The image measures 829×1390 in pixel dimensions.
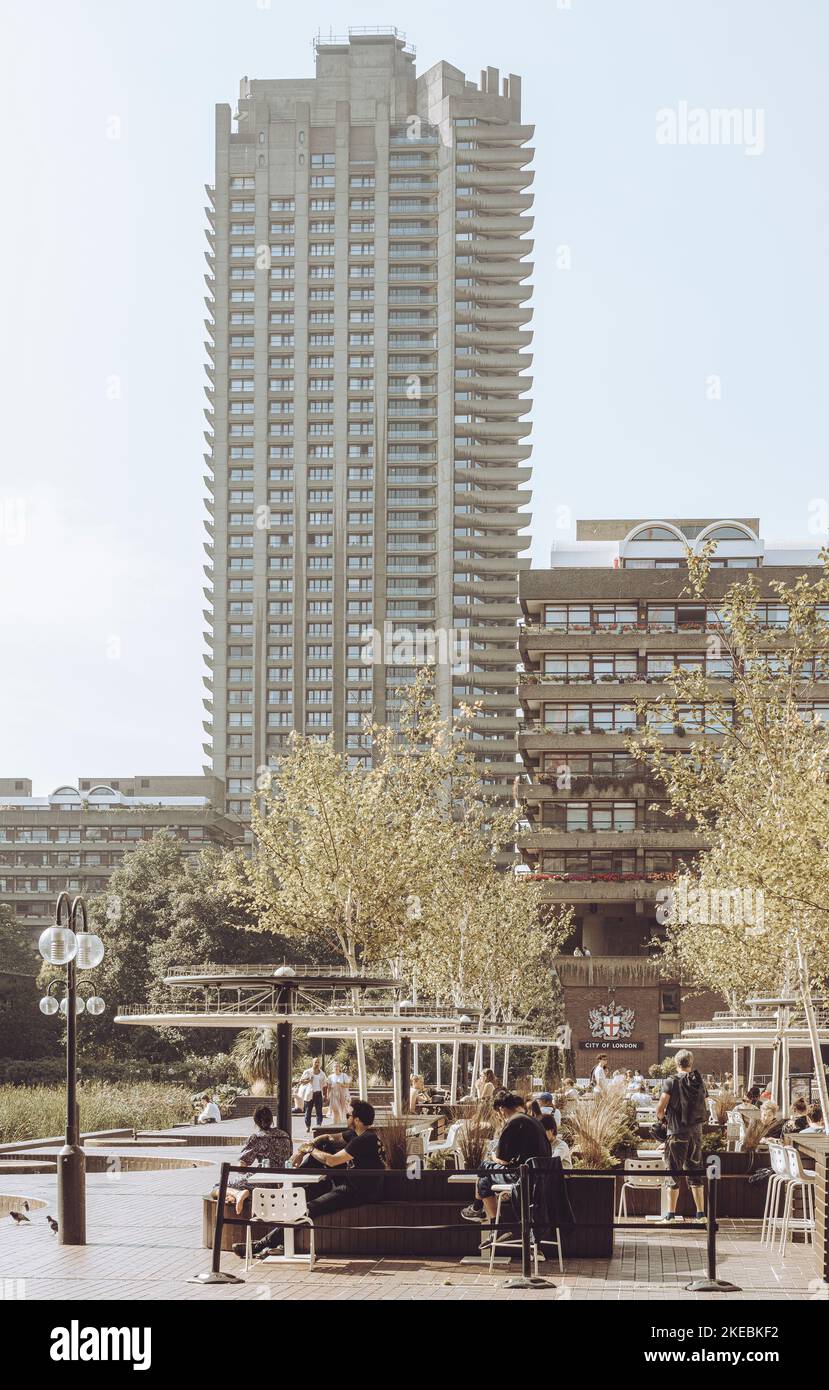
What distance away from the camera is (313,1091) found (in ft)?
115

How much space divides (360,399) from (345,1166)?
142355 millimetres

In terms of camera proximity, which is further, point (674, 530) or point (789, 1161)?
point (674, 530)

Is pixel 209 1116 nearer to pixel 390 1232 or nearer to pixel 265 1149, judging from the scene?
pixel 265 1149

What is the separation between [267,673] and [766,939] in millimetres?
127445

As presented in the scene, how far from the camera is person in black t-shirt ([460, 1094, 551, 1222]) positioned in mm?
15219

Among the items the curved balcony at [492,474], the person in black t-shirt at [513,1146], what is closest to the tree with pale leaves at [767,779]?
the person in black t-shirt at [513,1146]

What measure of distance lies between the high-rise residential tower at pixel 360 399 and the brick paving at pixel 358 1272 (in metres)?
126

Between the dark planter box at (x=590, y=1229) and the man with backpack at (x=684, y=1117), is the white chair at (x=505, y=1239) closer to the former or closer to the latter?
the dark planter box at (x=590, y=1229)

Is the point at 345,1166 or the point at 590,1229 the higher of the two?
the point at 345,1166

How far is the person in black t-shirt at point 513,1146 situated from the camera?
15.2 m

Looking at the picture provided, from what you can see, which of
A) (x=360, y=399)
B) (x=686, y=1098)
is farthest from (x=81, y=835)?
(x=686, y=1098)

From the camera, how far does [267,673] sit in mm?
152875
